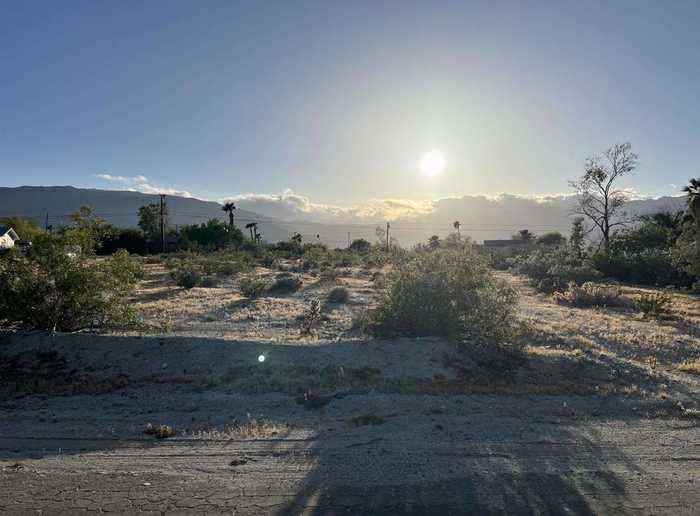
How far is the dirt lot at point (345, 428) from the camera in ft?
14.8

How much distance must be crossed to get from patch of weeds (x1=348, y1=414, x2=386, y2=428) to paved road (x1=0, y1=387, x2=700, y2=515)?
8cm

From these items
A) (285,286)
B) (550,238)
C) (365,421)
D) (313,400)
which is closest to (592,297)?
(285,286)

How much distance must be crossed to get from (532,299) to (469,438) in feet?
54.5

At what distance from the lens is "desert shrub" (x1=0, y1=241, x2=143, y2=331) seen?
10.5 metres

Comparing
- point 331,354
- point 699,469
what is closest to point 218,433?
point 331,354

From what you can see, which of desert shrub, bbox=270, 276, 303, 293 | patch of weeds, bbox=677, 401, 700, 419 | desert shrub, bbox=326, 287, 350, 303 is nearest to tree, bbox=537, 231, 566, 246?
desert shrub, bbox=270, 276, 303, 293

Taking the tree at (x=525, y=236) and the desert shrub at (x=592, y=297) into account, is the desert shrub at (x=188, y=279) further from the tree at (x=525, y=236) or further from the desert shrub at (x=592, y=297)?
the tree at (x=525, y=236)

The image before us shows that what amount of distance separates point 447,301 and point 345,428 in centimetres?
451

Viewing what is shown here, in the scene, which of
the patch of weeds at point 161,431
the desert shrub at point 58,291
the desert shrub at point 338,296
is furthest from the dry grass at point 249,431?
the desert shrub at point 338,296

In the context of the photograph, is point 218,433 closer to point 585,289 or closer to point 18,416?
point 18,416

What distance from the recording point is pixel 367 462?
519 centimetres

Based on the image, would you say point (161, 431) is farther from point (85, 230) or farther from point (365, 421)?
point (85, 230)

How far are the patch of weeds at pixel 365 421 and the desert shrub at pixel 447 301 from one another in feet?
11.6

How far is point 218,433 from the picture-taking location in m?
6.08
